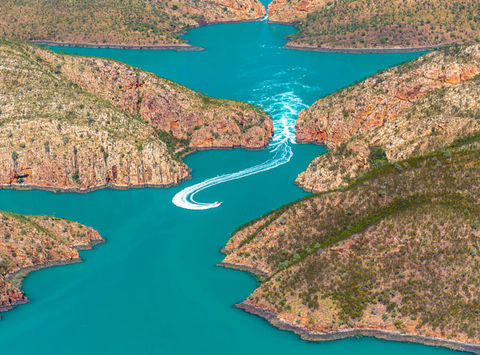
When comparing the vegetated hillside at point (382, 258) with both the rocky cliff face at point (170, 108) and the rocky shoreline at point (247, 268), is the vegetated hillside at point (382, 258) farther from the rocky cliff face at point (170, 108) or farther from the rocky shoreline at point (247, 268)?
the rocky cliff face at point (170, 108)

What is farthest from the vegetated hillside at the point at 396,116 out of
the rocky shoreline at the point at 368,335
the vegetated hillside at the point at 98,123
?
the rocky shoreline at the point at 368,335

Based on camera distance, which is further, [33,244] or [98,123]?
[98,123]

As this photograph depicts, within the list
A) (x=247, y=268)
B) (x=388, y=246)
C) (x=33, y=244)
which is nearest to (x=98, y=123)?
(x=33, y=244)

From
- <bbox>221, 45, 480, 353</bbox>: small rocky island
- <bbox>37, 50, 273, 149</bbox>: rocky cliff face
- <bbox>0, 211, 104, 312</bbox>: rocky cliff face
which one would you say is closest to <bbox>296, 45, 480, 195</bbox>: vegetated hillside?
<bbox>221, 45, 480, 353</bbox>: small rocky island

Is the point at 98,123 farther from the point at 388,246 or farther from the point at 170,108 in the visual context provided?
the point at 388,246

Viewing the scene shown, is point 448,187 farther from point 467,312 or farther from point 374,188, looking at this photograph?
point 467,312

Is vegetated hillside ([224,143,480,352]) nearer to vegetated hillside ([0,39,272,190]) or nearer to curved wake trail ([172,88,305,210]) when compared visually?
curved wake trail ([172,88,305,210])
